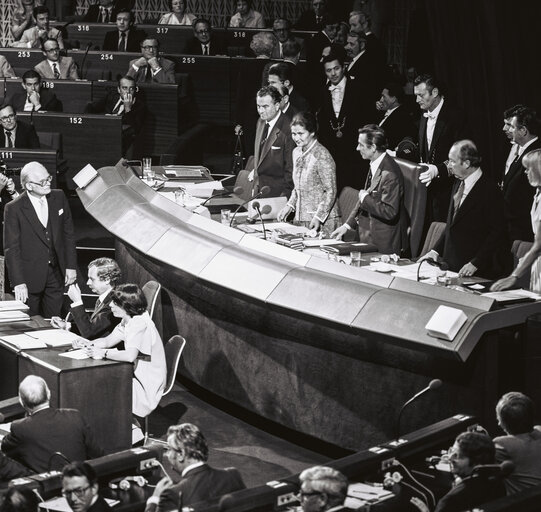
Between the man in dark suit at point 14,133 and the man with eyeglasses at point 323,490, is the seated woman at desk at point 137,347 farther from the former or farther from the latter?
the man in dark suit at point 14,133

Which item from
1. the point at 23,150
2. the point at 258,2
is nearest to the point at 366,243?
the point at 23,150

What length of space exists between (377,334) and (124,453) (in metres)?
1.30

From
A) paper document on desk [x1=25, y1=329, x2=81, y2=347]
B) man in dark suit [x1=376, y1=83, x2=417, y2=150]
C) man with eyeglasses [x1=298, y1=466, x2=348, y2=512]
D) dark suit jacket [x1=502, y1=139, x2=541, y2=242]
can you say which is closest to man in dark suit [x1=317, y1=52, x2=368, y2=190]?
man in dark suit [x1=376, y1=83, x2=417, y2=150]

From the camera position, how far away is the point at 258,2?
14.1 meters

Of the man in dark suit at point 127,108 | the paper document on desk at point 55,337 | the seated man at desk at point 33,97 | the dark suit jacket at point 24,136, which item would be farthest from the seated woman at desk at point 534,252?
the seated man at desk at point 33,97

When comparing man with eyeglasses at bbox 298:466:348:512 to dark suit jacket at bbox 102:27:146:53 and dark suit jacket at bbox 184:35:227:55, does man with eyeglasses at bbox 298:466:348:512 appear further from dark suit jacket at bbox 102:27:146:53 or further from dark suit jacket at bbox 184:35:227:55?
dark suit jacket at bbox 102:27:146:53

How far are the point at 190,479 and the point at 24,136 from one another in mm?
5599

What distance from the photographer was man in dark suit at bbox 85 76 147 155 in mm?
9672

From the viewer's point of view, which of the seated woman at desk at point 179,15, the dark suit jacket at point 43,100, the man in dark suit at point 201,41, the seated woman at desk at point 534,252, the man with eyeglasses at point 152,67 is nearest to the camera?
the seated woman at desk at point 534,252

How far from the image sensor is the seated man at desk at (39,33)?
11.6 meters

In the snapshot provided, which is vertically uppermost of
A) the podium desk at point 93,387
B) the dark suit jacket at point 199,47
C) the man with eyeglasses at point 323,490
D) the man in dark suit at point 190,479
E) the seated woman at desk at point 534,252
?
the dark suit jacket at point 199,47

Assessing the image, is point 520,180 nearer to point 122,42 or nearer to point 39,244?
point 39,244

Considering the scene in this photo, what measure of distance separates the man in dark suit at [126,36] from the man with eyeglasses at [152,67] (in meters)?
0.95

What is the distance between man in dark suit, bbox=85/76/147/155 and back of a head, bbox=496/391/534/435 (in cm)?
621
